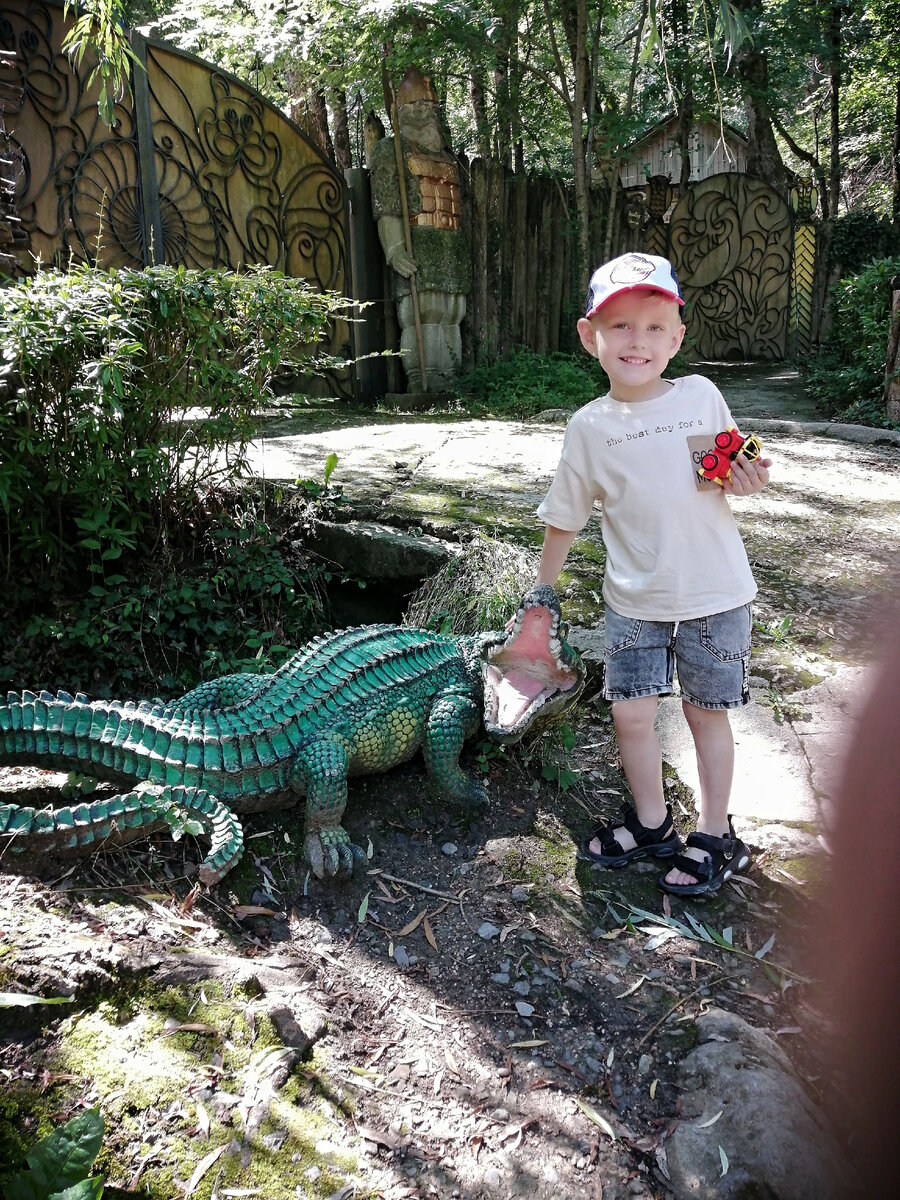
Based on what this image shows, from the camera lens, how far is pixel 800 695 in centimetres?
280

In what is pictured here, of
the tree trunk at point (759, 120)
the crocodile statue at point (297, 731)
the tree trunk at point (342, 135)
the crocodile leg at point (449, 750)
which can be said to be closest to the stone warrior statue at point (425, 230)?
the tree trunk at point (342, 135)

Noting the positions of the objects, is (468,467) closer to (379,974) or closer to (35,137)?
(379,974)

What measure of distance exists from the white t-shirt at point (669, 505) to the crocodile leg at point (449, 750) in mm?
714

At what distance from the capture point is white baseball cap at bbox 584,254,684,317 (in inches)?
74.8

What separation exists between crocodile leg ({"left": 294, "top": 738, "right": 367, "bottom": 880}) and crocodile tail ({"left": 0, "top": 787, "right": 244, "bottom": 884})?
207mm

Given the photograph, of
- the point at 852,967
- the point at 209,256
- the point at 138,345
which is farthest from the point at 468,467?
the point at 852,967

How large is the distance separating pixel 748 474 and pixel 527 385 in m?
6.77

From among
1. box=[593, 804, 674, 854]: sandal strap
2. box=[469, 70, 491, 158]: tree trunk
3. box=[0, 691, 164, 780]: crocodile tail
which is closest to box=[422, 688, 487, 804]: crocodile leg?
box=[593, 804, 674, 854]: sandal strap

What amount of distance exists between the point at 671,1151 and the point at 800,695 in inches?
65.3

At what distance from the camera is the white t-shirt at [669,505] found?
203 cm

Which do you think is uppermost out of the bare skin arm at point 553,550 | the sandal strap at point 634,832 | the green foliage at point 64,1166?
the bare skin arm at point 553,550

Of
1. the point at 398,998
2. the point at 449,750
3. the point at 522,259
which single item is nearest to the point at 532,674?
the point at 449,750

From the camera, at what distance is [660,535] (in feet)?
6.70

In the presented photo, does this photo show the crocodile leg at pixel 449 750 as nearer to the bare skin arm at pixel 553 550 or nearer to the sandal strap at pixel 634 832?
the sandal strap at pixel 634 832
